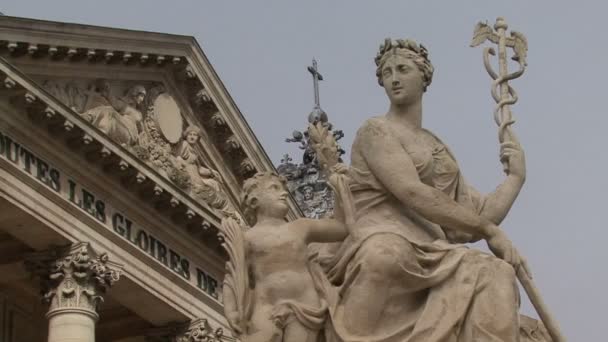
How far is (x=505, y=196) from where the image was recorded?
35.7 ft

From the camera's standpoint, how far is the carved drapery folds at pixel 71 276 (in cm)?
3556

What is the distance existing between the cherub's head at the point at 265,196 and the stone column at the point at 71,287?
24578mm

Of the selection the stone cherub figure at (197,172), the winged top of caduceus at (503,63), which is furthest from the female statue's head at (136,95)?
the winged top of caduceus at (503,63)

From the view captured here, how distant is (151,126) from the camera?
4144cm

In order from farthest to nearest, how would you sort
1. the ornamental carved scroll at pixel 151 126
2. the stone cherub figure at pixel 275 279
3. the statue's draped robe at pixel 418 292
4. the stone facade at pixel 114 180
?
the ornamental carved scroll at pixel 151 126 < the stone facade at pixel 114 180 < the stone cherub figure at pixel 275 279 < the statue's draped robe at pixel 418 292

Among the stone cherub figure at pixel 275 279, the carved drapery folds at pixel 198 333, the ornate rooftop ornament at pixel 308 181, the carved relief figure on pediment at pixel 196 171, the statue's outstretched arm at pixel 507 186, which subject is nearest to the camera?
the stone cherub figure at pixel 275 279

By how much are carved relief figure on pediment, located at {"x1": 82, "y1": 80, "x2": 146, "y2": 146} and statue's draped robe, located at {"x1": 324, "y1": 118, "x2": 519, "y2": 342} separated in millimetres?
28106

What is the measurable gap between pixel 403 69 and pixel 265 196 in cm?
98

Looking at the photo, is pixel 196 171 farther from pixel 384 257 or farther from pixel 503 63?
pixel 384 257

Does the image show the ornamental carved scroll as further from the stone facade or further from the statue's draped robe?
the statue's draped robe

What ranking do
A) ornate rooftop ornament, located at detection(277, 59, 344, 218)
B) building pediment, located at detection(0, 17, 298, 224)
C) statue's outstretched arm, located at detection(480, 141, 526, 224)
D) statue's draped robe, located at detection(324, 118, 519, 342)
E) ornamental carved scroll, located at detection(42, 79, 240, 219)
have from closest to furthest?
1. statue's draped robe, located at detection(324, 118, 519, 342)
2. statue's outstretched arm, located at detection(480, 141, 526, 224)
3. building pediment, located at detection(0, 17, 298, 224)
4. ornamental carved scroll, located at detection(42, 79, 240, 219)
5. ornate rooftop ornament, located at detection(277, 59, 344, 218)

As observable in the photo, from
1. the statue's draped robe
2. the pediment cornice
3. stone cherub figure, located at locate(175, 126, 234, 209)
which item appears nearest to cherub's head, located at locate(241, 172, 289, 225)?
the statue's draped robe

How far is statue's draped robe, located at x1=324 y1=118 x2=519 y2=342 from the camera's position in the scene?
1018cm

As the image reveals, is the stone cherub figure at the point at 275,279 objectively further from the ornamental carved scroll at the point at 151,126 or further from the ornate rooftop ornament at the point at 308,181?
the ornate rooftop ornament at the point at 308,181
